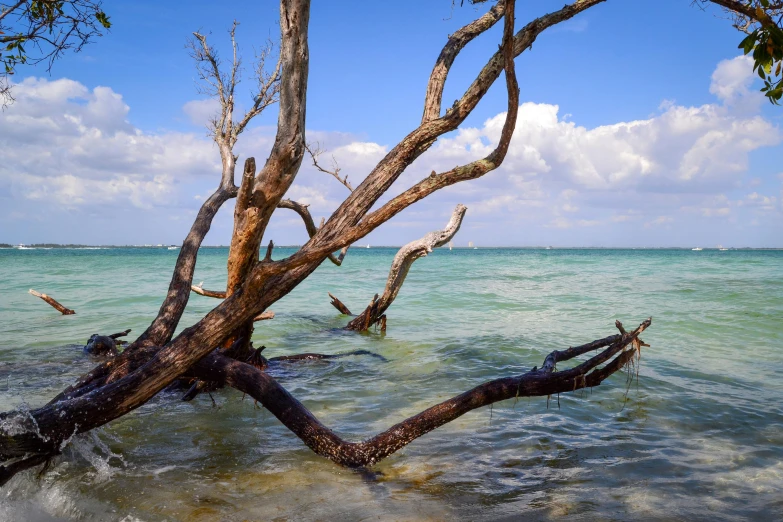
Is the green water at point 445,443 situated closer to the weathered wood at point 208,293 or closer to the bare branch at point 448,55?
the weathered wood at point 208,293

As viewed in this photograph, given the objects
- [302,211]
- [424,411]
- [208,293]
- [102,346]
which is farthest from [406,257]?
[424,411]

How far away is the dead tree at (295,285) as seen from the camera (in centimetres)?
363

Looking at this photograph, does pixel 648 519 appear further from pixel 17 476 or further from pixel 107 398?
pixel 17 476

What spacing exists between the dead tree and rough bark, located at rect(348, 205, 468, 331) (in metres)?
5.78

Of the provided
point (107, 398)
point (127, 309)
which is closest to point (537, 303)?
point (127, 309)

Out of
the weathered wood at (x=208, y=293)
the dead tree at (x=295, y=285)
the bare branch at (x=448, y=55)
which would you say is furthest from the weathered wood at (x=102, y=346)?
the bare branch at (x=448, y=55)

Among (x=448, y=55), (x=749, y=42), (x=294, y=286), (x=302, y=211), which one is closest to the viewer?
(x=749, y=42)

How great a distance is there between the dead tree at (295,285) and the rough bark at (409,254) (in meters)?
5.78

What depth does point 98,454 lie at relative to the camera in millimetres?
4438

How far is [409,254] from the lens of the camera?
34.7 feet

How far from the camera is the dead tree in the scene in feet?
11.9

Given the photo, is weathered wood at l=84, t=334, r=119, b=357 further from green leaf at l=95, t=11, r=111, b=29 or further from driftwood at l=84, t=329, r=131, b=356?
green leaf at l=95, t=11, r=111, b=29

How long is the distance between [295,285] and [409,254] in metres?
6.55

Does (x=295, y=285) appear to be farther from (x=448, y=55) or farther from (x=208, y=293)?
(x=208, y=293)
